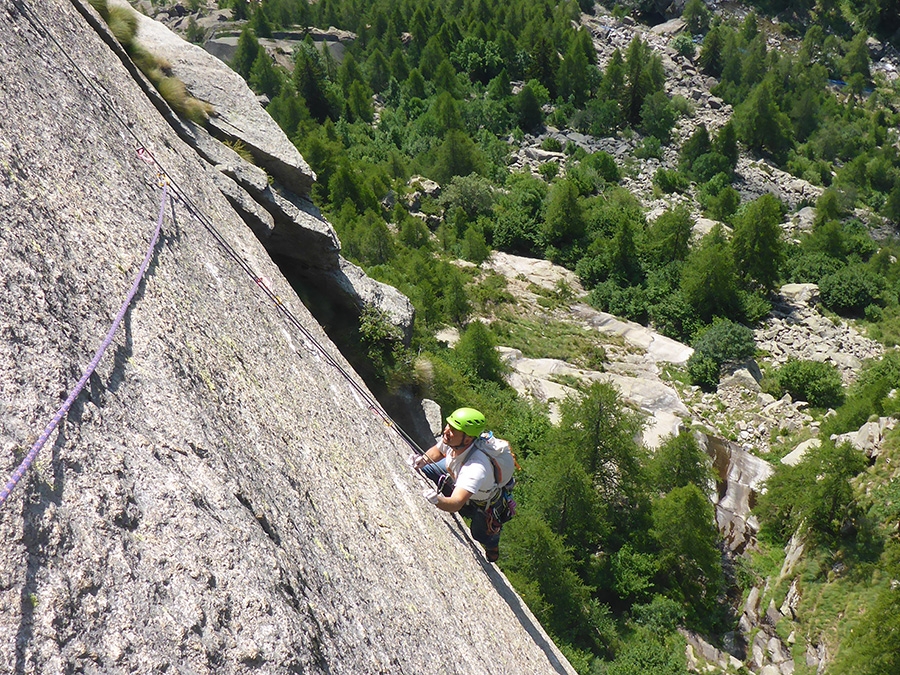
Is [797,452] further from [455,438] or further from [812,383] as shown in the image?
[455,438]

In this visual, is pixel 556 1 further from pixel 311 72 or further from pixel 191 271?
pixel 191 271

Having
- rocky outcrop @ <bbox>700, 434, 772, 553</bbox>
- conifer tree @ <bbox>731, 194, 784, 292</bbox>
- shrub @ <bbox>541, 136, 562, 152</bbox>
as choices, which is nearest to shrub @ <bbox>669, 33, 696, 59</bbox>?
shrub @ <bbox>541, 136, 562, 152</bbox>

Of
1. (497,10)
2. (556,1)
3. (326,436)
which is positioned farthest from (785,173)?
(326,436)

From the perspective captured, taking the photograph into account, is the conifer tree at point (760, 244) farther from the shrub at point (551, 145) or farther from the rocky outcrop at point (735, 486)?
the shrub at point (551, 145)

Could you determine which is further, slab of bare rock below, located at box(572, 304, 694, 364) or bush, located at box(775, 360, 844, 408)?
slab of bare rock below, located at box(572, 304, 694, 364)

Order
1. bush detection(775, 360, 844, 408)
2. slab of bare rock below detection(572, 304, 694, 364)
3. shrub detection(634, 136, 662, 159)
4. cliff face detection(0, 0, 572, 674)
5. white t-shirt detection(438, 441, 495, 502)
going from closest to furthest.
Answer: cliff face detection(0, 0, 572, 674), white t-shirt detection(438, 441, 495, 502), bush detection(775, 360, 844, 408), slab of bare rock below detection(572, 304, 694, 364), shrub detection(634, 136, 662, 159)

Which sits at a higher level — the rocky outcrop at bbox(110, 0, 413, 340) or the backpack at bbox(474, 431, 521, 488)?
the backpack at bbox(474, 431, 521, 488)

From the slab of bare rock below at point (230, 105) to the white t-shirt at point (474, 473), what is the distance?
12749mm

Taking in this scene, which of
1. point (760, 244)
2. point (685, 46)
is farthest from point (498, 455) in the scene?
point (685, 46)

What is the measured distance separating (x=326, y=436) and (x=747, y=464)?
30.4 meters

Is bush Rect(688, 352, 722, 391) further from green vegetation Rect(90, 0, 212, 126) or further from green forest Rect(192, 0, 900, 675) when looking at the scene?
green vegetation Rect(90, 0, 212, 126)

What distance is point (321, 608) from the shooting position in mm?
4492

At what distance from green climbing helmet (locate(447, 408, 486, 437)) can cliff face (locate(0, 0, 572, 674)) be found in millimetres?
1068

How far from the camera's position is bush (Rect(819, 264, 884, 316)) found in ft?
166
